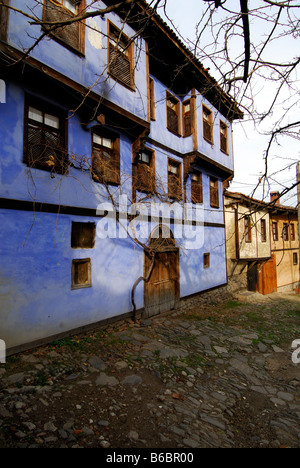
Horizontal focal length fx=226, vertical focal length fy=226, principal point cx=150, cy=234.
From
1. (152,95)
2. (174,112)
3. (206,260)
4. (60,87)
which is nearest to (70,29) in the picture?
(60,87)

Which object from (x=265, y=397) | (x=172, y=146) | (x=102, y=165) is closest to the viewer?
(x=265, y=397)

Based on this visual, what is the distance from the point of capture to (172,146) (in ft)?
29.8

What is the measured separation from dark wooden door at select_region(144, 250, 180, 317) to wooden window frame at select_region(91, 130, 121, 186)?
270 cm

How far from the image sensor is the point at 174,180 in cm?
910

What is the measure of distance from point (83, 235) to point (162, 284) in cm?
367

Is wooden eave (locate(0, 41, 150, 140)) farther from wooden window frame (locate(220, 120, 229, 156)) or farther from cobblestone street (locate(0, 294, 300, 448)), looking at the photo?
wooden window frame (locate(220, 120, 229, 156))

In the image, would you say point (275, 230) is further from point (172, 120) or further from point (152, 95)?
point (152, 95)

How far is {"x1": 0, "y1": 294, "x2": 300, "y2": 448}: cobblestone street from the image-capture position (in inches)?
112

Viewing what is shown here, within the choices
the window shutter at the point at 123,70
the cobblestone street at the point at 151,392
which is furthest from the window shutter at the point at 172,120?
the cobblestone street at the point at 151,392

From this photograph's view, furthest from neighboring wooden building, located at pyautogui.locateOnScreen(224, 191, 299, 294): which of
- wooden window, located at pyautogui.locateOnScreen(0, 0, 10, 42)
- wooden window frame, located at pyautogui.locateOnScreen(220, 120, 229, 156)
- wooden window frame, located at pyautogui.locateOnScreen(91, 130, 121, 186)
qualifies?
wooden window, located at pyautogui.locateOnScreen(0, 0, 10, 42)

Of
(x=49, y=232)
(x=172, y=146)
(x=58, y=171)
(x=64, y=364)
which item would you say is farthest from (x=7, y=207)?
(x=172, y=146)

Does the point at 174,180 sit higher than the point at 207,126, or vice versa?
the point at 207,126
